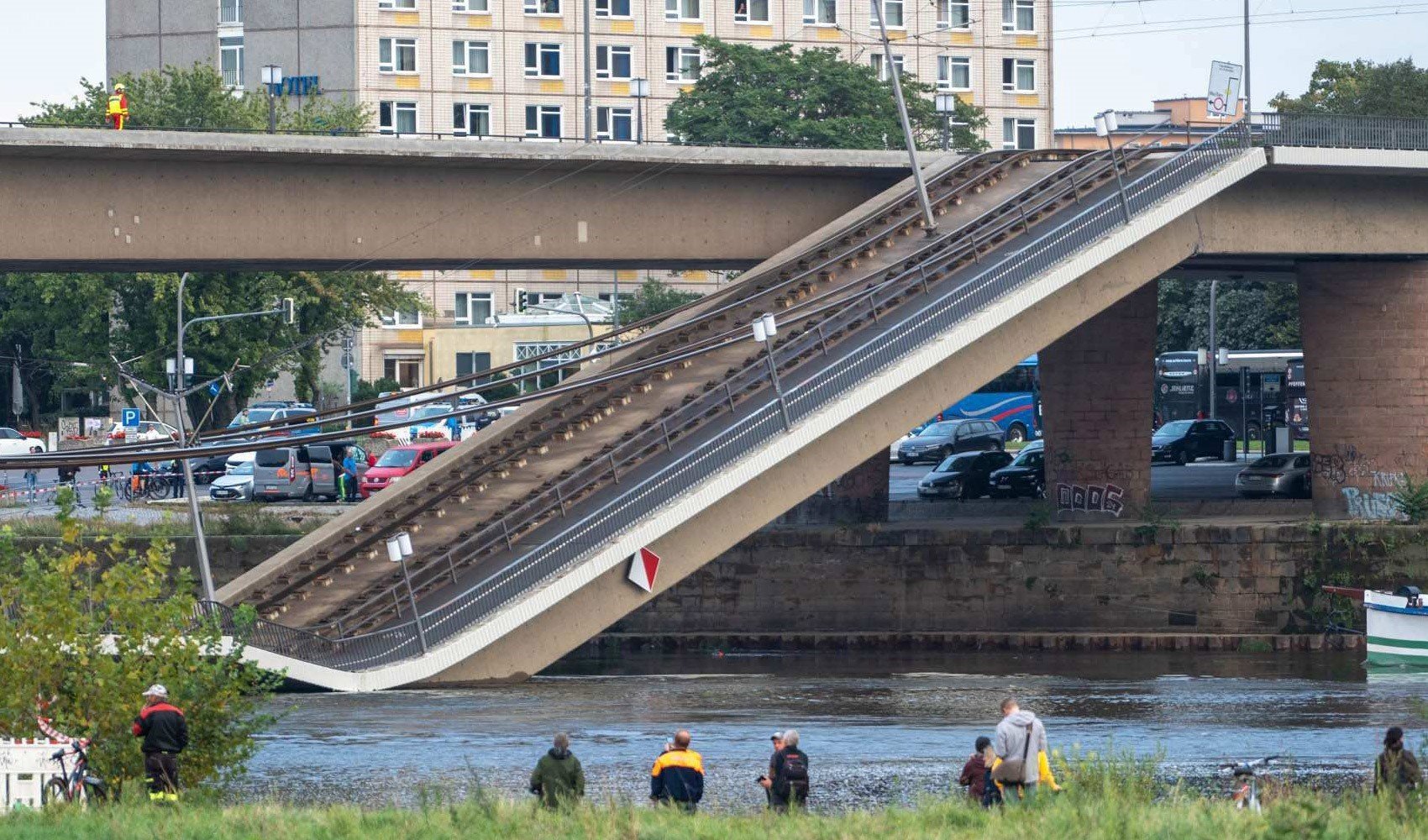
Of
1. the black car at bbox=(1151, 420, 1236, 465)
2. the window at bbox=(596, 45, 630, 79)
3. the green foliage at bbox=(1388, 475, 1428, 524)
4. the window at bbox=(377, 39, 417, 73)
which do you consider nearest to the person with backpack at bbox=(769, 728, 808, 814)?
the green foliage at bbox=(1388, 475, 1428, 524)

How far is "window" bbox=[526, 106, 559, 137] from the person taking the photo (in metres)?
101

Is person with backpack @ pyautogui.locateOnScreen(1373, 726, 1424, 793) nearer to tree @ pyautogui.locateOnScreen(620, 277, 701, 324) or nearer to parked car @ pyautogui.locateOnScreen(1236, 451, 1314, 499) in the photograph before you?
parked car @ pyautogui.locateOnScreen(1236, 451, 1314, 499)

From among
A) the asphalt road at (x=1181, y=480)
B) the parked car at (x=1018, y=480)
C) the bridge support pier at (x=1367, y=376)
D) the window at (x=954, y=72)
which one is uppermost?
the window at (x=954, y=72)

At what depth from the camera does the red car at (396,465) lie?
191ft

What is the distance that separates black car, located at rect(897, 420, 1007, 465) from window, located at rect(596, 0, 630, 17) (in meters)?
34.2

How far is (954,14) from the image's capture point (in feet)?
342

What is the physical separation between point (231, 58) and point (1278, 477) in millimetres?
63414

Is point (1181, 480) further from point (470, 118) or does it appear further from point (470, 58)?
point (470, 58)

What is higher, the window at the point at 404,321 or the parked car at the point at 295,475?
the window at the point at 404,321

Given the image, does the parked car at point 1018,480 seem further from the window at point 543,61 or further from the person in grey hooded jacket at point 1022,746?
the window at point 543,61

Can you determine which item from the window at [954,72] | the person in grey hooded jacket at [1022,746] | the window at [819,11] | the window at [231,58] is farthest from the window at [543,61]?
the person in grey hooded jacket at [1022,746]

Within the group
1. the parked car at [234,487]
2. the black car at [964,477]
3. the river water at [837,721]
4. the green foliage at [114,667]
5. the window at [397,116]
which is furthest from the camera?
the window at [397,116]

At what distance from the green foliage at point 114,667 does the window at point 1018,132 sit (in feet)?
291

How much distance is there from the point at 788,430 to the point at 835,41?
73.8 metres
